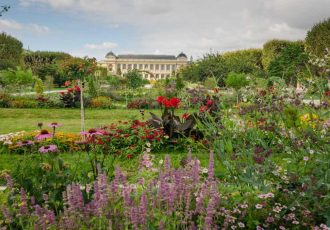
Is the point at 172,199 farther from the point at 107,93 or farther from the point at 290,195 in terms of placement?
the point at 107,93

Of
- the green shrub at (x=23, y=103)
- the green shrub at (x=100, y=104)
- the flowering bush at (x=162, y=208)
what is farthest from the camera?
the green shrub at (x=100, y=104)

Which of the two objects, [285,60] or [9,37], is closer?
[285,60]

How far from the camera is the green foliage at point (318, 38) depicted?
29.8 meters

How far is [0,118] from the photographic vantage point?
47.2 ft

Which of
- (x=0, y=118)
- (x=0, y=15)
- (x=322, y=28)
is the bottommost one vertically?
(x=0, y=118)

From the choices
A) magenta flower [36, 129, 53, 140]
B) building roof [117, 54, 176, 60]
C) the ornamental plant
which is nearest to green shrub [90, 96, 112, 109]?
the ornamental plant

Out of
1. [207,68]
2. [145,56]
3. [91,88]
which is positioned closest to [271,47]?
[207,68]

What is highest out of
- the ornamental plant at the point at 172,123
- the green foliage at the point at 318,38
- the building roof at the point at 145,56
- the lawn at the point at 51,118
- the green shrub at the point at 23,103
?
the building roof at the point at 145,56

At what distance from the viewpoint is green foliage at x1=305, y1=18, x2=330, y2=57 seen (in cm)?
2981

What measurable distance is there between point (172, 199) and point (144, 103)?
16245 mm

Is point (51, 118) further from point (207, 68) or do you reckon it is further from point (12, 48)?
point (12, 48)

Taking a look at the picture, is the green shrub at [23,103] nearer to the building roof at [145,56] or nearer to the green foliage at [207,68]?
the green foliage at [207,68]

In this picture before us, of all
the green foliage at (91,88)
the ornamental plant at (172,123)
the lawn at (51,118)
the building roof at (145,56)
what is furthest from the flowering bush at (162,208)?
the building roof at (145,56)

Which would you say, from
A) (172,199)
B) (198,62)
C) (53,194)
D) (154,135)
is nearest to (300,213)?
(172,199)
